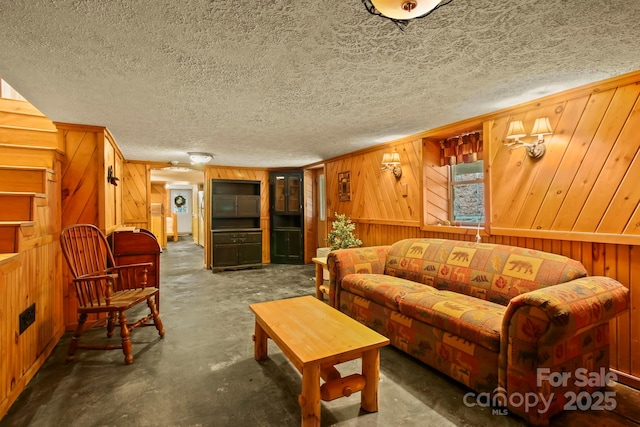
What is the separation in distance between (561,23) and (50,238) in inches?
160

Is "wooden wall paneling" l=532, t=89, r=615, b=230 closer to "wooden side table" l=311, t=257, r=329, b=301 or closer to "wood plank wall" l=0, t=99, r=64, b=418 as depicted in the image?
"wooden side table" l=311, t=257, r=329, b=301

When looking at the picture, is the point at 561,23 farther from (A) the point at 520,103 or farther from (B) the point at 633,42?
(A) the point at 520,103

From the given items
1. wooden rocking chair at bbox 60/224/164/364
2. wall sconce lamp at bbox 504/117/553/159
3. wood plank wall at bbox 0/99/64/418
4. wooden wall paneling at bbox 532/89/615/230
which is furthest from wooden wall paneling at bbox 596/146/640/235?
wood plank wall at bbox 0/99/64/418

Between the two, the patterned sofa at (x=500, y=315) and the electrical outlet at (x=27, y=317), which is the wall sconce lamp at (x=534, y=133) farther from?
the electrical outlet at (x=27, y=317)

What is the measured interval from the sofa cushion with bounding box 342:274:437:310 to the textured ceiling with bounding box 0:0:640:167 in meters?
1.67

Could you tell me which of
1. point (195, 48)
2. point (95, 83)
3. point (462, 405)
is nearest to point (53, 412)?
point (95, 83)

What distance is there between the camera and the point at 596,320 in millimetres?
1760

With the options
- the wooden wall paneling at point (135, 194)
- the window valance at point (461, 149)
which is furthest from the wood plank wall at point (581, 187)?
the wooden wall paneling at point (135, 194)

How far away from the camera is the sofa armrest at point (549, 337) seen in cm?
163

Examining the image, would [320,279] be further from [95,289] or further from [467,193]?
[95,289]

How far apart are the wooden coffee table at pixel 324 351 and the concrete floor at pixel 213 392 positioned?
169mm

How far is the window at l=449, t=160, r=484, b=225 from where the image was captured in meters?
3.59

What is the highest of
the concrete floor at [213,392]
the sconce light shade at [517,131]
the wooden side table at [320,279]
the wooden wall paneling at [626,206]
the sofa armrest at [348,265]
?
the sconce light shade at [517,131]

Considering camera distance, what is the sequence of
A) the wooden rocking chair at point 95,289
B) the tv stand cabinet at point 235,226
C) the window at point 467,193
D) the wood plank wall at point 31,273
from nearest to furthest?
the wood plank wall at point 31,273
the wooden rocking chair at point 95,289
the window at point 467,193
the tv stand cabinet at point 235,226
